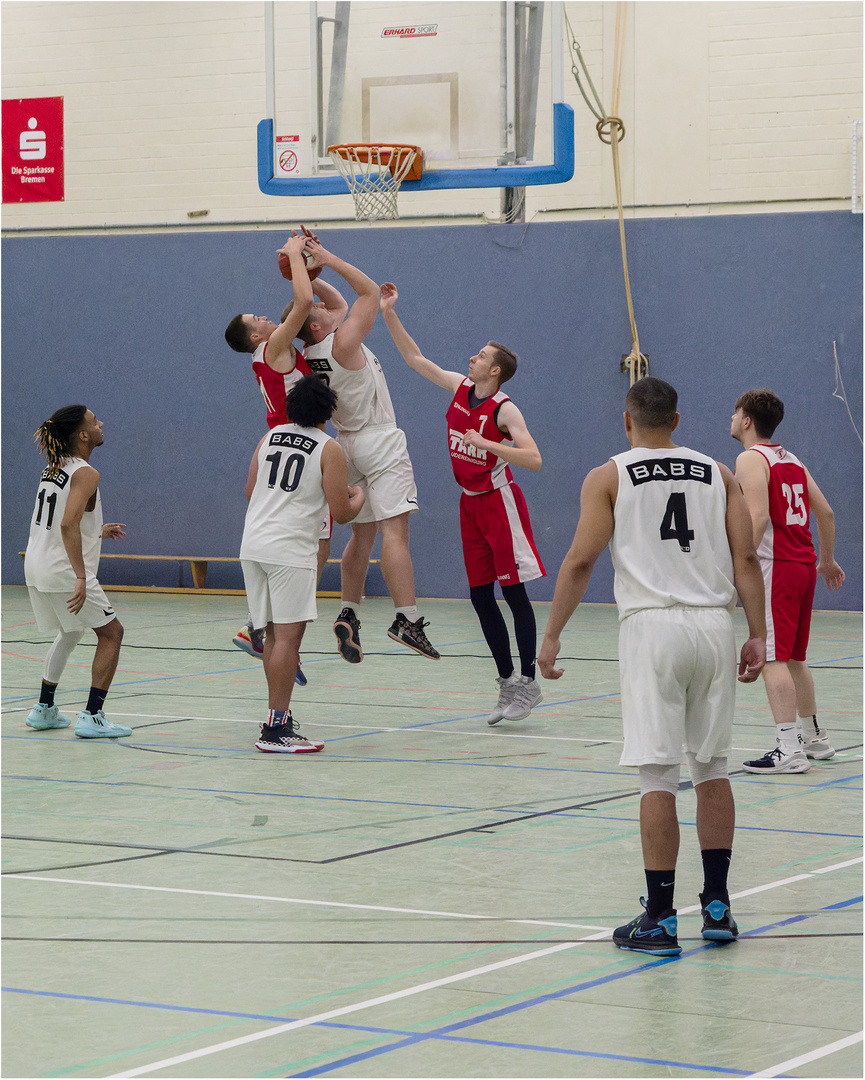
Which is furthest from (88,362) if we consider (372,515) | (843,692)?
(843,692)

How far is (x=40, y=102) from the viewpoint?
16.4m

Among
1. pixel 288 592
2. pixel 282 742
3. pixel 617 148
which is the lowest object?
pixel 282 742

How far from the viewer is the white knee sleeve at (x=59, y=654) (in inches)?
311

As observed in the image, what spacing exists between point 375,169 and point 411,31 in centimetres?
107

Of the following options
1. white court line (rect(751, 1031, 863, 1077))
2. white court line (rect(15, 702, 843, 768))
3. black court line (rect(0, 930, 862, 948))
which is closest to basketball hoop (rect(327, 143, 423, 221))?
white court line (rect(15, 702, 843, 768))

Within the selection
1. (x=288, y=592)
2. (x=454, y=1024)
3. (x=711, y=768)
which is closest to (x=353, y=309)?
(x=288, y=592)

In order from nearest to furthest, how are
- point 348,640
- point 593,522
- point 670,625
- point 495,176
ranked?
point 670,625
point 593,522
point 348,640
point 495,176

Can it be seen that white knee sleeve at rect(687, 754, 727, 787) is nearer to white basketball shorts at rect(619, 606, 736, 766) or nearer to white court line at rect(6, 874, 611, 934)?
white basketball shorts at rect(619, 606, 736, 766)

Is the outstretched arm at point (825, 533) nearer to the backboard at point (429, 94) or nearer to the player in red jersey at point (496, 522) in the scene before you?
the player in red jersey at point (496, 522)

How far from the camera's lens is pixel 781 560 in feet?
22.5

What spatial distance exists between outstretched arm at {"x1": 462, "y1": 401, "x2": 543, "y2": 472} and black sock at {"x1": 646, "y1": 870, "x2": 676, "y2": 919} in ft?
11.6

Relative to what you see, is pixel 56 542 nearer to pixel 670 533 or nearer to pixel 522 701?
pixel 522 701

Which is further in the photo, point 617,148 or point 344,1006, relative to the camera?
point 617,148

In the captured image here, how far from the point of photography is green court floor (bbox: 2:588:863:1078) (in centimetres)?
347
